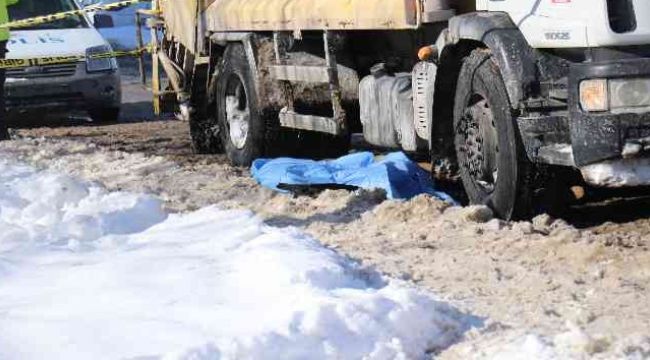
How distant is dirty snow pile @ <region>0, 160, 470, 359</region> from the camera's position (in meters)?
4.64

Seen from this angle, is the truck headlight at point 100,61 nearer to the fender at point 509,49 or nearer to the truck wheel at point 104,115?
the truck wheel at point 104,115

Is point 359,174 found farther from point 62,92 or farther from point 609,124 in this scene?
point 62,92

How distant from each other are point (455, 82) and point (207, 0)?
4.39 meters

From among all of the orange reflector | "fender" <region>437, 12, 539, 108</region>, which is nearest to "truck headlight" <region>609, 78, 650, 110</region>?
"fender" <region>437, 12, 539, 108</region>

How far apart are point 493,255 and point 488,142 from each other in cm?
98

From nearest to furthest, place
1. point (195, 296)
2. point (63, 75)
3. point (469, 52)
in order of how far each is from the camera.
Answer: point (195, 296) < point (469, 52) < point (63, 75)

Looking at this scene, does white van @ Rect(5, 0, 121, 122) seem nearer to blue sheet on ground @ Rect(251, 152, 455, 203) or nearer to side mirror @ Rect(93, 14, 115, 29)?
side mirror @ Rect(93, 14, 115, 29)

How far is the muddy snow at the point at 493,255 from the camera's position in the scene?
4898 mm

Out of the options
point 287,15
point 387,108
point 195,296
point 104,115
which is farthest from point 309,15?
point 104,115

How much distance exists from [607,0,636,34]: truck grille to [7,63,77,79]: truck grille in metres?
10.5

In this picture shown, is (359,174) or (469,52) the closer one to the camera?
(469,52)

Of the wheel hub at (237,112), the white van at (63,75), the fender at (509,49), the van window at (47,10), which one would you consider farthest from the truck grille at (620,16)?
the van window at (47,10)

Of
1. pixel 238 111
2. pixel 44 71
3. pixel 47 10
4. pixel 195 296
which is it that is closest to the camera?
→ pixel 195 296

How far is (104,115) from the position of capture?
16.6m
